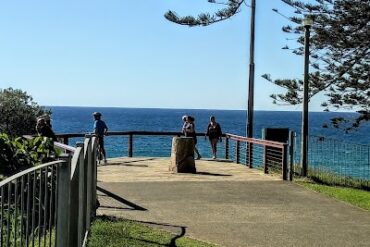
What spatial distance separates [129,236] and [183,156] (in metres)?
8.42

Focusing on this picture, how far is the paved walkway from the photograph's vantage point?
8.38m

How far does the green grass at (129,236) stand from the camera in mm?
7353

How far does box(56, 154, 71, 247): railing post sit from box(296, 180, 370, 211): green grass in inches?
319

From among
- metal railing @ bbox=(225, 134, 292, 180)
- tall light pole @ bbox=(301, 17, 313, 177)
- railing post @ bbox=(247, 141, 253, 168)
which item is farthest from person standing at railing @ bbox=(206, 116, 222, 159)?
tall light pole @ bbox=(301, 17, 313, 177)

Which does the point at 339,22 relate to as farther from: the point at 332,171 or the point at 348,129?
the point at 332,171

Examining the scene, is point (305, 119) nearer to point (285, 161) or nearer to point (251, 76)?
point (285, 161)

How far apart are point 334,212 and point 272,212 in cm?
108

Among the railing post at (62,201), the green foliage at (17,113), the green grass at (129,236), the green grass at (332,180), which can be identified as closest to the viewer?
the railing post at (62,201)

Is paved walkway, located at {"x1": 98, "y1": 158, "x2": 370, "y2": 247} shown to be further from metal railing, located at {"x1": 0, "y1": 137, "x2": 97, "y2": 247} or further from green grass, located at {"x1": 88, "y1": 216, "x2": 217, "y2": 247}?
metal railing, located at {"x1": 0, "y1": 137, "x2": 97, "y2": 247}

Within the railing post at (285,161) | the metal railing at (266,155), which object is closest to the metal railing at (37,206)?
the railing post at (285,161)

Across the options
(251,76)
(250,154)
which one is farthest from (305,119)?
(251,76)

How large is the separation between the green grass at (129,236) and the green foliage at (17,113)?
22.1 metres

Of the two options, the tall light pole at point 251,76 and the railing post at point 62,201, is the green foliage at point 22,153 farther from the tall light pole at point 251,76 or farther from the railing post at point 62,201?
the tall light pole at point 251,76

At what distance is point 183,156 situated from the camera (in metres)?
16.2
